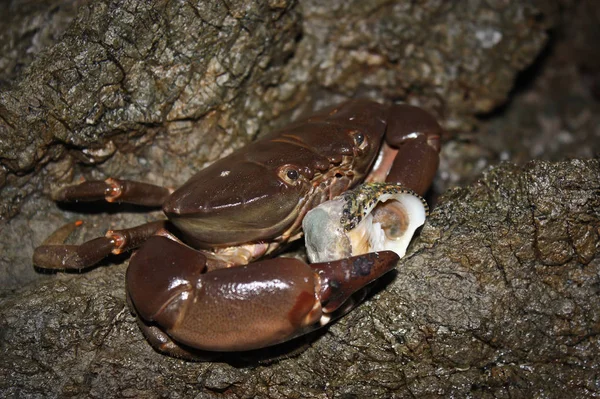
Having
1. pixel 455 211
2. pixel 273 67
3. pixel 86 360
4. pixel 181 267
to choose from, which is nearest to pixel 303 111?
pixel 273 67

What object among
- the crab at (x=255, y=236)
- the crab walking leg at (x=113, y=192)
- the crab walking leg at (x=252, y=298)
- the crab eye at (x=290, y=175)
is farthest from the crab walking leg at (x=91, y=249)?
the crab eye at (x=290, y=175)

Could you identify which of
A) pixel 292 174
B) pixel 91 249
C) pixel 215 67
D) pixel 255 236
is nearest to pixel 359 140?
pixel 292 174

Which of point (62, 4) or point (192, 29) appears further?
point (62, 4)

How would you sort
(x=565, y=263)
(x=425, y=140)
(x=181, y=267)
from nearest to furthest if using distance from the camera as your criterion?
(x=181, y=267)
(x=565, y=263)
(x=425, y=140)

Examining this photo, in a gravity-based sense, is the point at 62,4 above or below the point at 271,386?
above

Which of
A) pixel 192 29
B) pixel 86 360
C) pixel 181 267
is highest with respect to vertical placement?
pixel 192 29

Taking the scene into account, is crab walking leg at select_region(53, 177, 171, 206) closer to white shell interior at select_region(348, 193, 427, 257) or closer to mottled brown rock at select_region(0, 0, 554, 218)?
mottled brown rock at select_region(0, 0, 554, 218)

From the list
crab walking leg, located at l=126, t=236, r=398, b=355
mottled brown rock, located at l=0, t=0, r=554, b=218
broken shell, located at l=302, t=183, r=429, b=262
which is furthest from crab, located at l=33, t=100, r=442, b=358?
mottled brown rock, located at l=0, t=0, r=554, b=218

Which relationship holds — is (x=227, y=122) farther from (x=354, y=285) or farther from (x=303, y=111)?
(x=354, y=285)

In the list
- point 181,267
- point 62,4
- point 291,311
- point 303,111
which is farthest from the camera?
point 303,111
